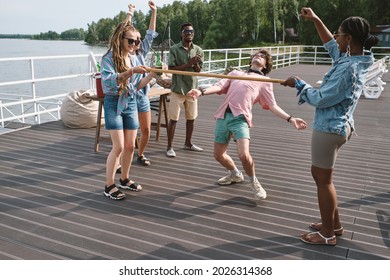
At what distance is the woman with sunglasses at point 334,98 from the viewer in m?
2.30

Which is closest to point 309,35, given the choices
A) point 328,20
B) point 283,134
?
point 328,20

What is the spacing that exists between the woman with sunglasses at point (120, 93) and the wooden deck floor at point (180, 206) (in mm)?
360

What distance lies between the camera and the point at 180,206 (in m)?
Result: 3.32

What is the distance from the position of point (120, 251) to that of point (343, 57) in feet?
5.96

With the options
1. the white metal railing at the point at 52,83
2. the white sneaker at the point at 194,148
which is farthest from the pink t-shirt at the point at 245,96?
the white metal railing at the point at 52,83

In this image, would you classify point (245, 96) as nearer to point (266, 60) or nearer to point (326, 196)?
point (266, 60)

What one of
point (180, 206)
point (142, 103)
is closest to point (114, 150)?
point (180, 206)

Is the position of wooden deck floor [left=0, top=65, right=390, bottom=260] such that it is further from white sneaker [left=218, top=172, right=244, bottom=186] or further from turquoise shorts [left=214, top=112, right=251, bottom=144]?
turquoise shorts [left=214, top=112, right=251, bottom=144]

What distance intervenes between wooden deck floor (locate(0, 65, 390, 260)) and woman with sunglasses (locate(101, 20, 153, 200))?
0.36 metres

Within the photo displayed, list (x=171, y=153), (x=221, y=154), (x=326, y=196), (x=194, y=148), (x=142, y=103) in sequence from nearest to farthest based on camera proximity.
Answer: (x=326, y=196), (x=221, y=154), (x=142, y=103), (x=171, y=153), (x=194, y=148)

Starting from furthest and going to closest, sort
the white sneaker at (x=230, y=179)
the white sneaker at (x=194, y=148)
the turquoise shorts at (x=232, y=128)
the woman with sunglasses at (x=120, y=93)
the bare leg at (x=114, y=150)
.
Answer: the white sneaker at (x=194, y=148)
the white sneaker at (x=230, y=179)
the turquoise shorts at (x=232, y=128)
the bare leg at (x=114, y=150)
the woman with sunglasses at (x=120, y=93)

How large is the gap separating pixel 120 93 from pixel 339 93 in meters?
1.68

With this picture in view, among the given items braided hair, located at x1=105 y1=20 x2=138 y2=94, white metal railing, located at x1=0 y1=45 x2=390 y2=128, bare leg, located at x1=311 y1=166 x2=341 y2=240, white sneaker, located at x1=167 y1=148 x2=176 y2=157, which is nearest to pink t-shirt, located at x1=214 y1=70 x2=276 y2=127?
braided hair, located at x1=105 y1=20 x2=138 y2=94

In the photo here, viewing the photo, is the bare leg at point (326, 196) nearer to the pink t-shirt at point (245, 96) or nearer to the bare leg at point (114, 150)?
the pink t-shirt at point (245, 96)
